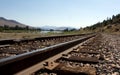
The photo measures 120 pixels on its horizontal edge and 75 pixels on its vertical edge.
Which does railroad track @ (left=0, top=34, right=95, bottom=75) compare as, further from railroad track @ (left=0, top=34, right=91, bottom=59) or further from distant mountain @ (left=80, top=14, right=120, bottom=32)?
distant mountain @ (left=80, top=14, right=120, bottom=32)

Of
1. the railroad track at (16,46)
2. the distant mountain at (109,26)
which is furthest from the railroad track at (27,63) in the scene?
the distant mountain at (109,26)

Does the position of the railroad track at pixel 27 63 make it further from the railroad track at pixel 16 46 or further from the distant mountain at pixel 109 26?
the distant mountain at pixel 109 26

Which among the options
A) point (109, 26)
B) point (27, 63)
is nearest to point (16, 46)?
point (27, 63)

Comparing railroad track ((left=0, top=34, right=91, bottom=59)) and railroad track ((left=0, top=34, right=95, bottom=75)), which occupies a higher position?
railroad track ((left=0, top=34, right=95, bottom=75))

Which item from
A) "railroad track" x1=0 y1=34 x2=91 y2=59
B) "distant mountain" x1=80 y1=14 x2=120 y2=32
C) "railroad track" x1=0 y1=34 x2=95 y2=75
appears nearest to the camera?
"railroad track" x1=0 y1=34 x2=95 y2=75

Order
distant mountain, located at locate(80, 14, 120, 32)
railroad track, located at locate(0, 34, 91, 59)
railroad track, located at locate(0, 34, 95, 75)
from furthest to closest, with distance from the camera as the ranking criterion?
distant mountain, located at locate(80, 14, 120, 32)
railroad track, located at locate(0, 34, 91, 59)
railroad track, located at locate(0, 34, 95, 75)

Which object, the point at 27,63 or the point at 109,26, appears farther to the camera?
the point at 109,26

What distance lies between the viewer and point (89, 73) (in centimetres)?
350

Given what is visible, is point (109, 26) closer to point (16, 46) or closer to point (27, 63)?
point (16, 46)

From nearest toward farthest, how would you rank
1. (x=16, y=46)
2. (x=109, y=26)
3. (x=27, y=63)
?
(x=27, y=63), (x=16, y=46), (x=109, y=26)

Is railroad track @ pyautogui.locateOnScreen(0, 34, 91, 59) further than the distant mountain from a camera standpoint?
No

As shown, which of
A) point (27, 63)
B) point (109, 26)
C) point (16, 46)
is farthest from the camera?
point (109, 26)

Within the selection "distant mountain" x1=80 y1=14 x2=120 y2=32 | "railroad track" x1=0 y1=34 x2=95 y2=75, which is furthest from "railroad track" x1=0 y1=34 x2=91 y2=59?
"distant mountain" x1=80 y1=14 x2=120 y2=32

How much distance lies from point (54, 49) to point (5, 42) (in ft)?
14.8
